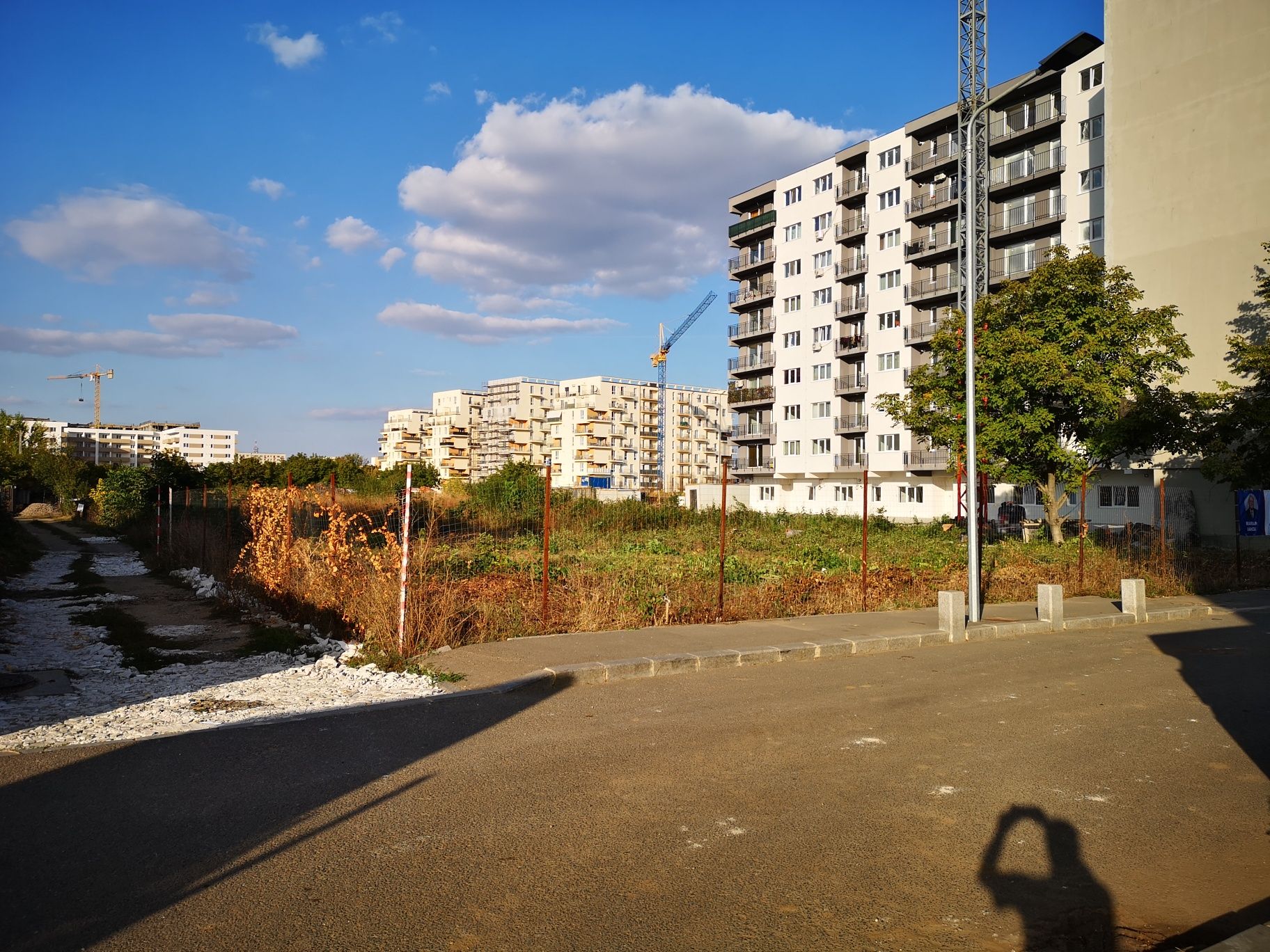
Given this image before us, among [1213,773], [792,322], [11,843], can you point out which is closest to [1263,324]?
[792,322]

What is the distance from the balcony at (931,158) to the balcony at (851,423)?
16.8 meters

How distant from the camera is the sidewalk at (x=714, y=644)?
9562 mm

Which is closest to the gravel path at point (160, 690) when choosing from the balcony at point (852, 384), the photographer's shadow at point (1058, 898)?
the photographer's shadow at point (1058, 898)

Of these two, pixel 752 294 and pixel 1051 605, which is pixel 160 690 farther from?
pixel 752 294

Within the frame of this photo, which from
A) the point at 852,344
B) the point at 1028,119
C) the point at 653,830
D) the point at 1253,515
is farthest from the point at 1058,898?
the point at 852,344

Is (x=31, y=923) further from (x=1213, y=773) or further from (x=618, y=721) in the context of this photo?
(x=1213, y=773)

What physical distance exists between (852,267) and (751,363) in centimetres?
1426

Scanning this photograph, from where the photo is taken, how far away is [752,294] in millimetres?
76438

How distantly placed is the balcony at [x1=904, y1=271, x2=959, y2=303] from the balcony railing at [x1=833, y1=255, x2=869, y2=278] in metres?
4.47

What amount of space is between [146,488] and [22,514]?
38862 millimetres

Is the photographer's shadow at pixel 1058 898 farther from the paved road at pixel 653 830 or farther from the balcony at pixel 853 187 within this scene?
the balcony at pixel 853 187

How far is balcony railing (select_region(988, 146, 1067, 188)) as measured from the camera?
51344 mm

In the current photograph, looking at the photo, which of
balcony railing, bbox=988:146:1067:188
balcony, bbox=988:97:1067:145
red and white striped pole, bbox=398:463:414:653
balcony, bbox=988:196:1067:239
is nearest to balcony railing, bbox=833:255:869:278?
balcony, bbox=988:196:1067:239

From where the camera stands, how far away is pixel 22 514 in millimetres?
69562
